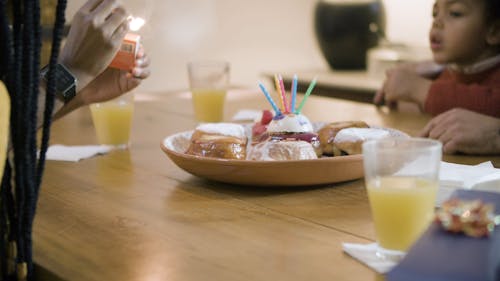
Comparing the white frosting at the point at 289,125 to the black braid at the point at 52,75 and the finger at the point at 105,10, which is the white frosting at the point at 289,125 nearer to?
the finger at the point at 105,10

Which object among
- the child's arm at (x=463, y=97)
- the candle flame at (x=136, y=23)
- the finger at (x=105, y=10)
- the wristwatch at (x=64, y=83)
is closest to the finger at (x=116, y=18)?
the finger at (x=105, y=10)

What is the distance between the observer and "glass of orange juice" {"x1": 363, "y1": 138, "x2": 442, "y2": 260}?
815 mm

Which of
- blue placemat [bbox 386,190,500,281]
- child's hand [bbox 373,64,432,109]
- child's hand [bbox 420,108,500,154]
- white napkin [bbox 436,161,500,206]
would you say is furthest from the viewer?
child's hand [bbox 373,64,432,109]

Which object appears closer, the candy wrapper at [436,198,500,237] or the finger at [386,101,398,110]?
the candy wrapper at [436,198,500,237]

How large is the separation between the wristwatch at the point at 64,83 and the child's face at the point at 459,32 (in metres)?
1.09

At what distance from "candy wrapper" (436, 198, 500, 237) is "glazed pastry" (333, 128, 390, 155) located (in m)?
0.43

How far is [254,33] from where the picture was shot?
420 cm

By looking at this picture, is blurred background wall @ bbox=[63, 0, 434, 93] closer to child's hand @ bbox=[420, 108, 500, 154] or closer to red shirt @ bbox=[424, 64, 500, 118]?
red shirt @ bbox=[424, 64, 500, 118]

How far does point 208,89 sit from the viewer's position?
182cm

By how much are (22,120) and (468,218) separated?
519 mm

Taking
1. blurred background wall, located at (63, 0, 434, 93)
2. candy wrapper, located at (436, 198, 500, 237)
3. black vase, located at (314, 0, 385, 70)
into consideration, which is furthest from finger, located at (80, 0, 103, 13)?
black vase, located at (314, 0, 385, 70)

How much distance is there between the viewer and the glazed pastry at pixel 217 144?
47.4 inches

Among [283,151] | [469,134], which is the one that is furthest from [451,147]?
[283,151]

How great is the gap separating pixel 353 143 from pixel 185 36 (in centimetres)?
281
